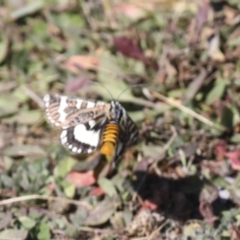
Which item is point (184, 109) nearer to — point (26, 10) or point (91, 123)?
point (91, 123)

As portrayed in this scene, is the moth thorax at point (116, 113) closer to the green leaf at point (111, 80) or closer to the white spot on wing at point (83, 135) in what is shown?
the white spot on wing at point (83, 135)

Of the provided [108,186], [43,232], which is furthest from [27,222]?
[108,186]

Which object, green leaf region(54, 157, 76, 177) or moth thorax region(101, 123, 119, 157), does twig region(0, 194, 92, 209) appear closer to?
green leaf region(54, 157, 76, 177)

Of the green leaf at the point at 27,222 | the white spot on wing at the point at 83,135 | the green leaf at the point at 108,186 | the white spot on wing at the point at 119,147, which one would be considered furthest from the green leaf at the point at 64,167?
the white spot on wing at the point at 83,135

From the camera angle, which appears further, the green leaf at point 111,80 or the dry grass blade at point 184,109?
the green leaf at point 111,80

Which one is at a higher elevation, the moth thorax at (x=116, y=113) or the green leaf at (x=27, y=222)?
the moth thorax at (x=116, y=113)

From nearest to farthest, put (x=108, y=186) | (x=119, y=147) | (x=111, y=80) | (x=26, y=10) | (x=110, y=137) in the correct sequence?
1. (x=110, y=137)
2. (x=119, y=147)
3. (x=108, y=186)
4. (x=111, y=80)
5. (x=26, y=10)

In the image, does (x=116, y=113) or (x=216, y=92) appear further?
(x=216, y=92)

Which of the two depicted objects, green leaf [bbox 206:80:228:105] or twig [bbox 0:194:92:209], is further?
green leaf [bbox 206:80:228:105]

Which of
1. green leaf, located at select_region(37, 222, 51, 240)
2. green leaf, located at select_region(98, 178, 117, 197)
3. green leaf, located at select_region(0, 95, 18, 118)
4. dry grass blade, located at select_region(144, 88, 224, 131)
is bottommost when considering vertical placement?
green leaf, located at select_region(37, 222, 51, 240)

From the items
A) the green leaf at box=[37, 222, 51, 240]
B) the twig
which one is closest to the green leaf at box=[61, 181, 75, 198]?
the twig
